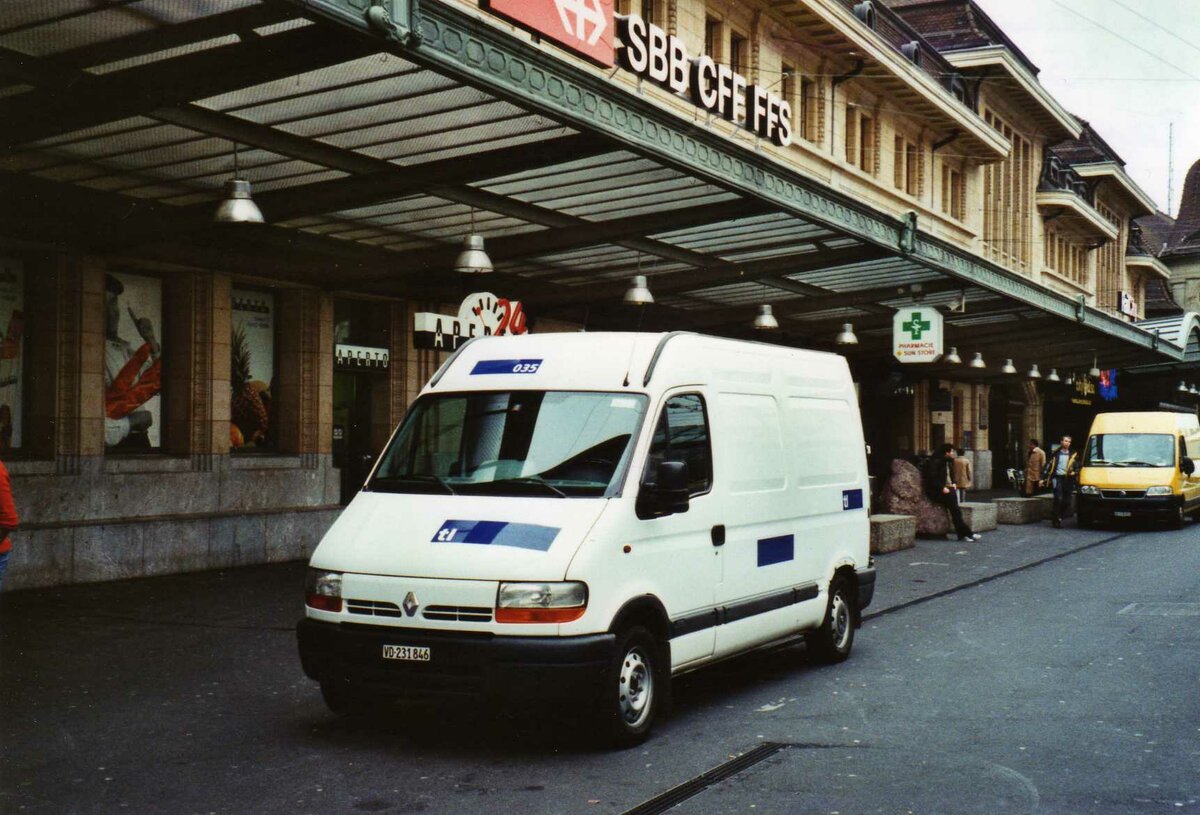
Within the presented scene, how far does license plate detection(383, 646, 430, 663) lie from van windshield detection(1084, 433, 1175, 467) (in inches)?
867

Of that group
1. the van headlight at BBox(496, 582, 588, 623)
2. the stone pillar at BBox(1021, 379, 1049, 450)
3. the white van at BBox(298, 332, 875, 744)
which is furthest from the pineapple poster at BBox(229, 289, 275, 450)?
the stone pillar at BBox(1021, 379, 1049, 450)

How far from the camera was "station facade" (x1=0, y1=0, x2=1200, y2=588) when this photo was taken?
9812mm

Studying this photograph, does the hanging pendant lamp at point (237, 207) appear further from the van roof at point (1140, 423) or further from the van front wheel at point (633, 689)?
the van roof at point (1140, 423)

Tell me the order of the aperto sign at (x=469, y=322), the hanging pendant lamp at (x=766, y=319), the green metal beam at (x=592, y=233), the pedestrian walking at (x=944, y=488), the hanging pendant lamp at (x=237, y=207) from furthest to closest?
1. the pedestrian walking at (x=944, y=488)
2. the hanging pendant lamp at (x=766, y=319)
3. the aperto sign at (x=469, y=322)
4. the green metal beam at (x=592, y=233)
5. the hanging pendant lamp at (x=237, y=207)

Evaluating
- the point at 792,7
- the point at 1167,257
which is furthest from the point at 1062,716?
the point at 1167,257

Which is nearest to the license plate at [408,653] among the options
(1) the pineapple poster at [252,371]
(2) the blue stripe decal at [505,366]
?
(2) the blue stripe decal at [505,366]

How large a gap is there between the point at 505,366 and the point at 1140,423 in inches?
863

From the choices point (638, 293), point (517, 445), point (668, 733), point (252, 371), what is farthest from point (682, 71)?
point (668, 733)

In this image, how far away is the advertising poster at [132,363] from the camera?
15.4 meters

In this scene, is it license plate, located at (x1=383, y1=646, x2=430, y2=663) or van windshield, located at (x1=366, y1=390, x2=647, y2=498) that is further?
van windshield, located at (x1=366, y1=390, x2=647, y2=498)

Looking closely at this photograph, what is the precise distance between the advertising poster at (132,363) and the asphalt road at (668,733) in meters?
3.91

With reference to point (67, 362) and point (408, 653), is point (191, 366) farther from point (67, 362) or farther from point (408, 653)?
point (408, 653)

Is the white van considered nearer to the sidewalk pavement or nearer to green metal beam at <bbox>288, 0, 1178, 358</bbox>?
green metal beam at <bbox>288, 0, 1178, 358</bbox>

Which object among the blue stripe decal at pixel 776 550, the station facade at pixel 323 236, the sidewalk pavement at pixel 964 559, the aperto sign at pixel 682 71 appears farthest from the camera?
the aperto sign at pixel 682 71
